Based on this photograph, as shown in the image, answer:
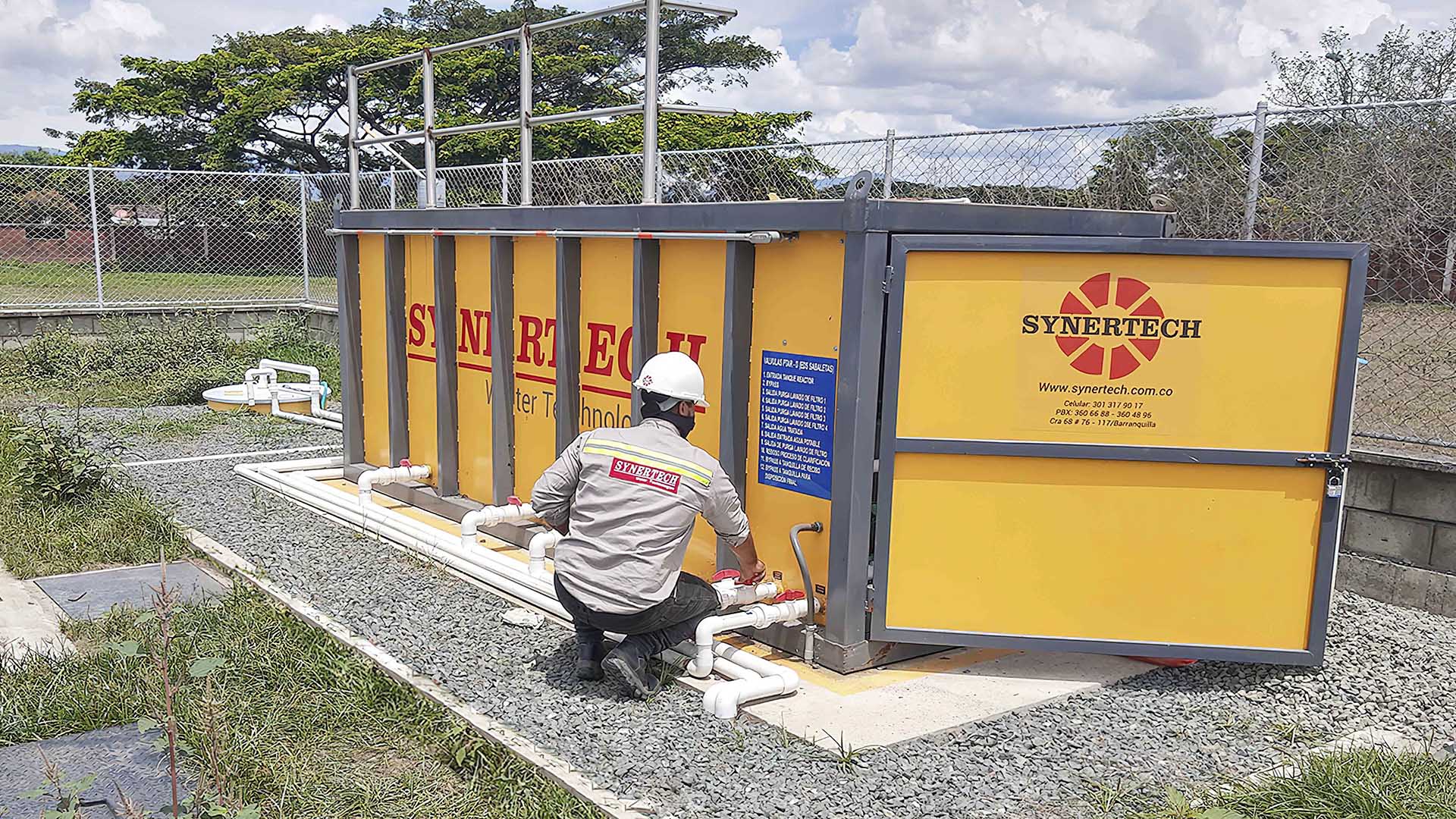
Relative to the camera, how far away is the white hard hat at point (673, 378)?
4875mm

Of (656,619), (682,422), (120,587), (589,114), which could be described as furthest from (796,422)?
(120,587)

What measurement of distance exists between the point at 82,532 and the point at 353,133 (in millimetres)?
3283

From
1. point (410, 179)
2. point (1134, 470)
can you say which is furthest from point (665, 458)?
point (410, 179)

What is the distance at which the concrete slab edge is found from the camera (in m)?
3.89

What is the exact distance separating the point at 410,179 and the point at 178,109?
2888 centimetres

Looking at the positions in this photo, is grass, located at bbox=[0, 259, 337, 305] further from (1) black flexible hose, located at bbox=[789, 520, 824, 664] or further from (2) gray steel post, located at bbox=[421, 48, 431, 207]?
(1) black flexible hose, located at bbox=[789, 520, 824, 664]

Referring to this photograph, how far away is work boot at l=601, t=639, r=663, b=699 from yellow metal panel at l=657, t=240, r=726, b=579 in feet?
3.22

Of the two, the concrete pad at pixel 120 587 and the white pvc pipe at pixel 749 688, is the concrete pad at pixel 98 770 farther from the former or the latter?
the white pvc pipe at pixel 749 688

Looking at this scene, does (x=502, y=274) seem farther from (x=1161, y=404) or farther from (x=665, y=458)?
(x=1161, y=404)

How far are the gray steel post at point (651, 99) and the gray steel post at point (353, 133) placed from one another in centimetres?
291

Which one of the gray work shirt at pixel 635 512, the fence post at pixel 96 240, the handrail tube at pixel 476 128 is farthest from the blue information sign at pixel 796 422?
the fence post at pixel 96 240

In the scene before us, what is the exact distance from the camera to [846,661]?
5.10m

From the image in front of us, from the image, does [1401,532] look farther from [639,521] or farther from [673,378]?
[639,521]

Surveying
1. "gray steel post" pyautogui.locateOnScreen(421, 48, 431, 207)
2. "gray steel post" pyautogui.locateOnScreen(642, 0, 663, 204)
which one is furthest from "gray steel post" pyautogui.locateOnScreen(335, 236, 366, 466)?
"gray steel post" pyautogui.locateOnScreen(642, 0, 663, 204)
